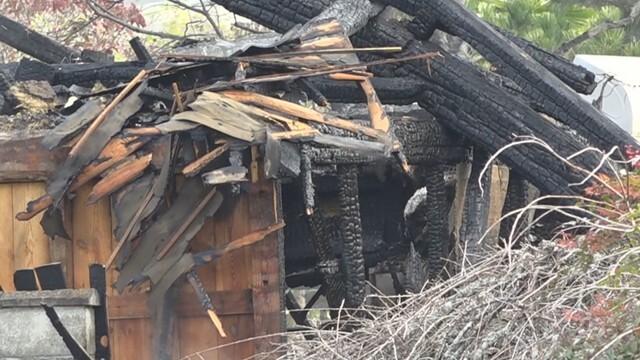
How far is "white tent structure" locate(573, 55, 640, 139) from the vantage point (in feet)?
44.8

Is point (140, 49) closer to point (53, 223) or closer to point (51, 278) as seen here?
point (53, 223)

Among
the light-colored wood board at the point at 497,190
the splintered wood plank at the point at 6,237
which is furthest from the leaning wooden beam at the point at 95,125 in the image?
the light-colored wood board at the point at 497,190

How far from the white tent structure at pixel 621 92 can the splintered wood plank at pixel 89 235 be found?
8335 millimetres

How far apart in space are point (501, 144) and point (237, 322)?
2639 millimetres

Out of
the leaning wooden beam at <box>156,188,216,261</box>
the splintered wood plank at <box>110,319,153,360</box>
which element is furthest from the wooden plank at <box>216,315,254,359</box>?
the leaning wooden beam at <box>156,188,216,261</box>

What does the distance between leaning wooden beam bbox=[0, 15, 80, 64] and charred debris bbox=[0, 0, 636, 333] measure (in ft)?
0.34

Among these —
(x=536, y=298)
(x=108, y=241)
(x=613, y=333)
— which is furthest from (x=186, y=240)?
(x=613, y=333)

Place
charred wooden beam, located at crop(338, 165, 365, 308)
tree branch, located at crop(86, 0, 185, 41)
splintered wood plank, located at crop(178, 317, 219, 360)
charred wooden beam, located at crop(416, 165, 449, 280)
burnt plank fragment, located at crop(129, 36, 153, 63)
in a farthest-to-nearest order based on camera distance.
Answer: tree branch, located at crop(86, 0, 185, 41), charred wooden beam, located at crop(416, 165, 449, 280), charred wooden beam, located at crop(338, 165, 365, 308), burnt plank fragment, located at crop(129, 36, 153, 63), splintered wood plank, located at crop(178, 317, 219, 360)

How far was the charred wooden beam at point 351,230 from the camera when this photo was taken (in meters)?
7.45

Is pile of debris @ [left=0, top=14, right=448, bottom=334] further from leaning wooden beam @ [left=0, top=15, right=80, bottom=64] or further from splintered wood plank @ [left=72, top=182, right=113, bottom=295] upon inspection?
leaning wooden beam @ [left=0, top=15, right=80, bottom=64]

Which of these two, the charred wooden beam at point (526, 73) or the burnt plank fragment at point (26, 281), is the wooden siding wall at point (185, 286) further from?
the charred wooden beam at point (526, 73)

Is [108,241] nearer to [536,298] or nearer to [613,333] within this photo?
[536,298]

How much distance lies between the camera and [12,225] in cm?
613

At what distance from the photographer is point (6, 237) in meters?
6.12
